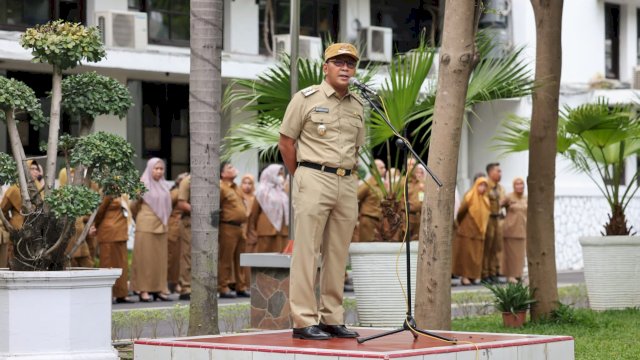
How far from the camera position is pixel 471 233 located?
24156 mm

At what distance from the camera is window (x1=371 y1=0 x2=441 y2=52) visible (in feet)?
101

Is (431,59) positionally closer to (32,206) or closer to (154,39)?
(32,206)

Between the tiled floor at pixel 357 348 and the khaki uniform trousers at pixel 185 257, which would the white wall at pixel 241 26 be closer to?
the khaki uniform trousers at pixel 185 257

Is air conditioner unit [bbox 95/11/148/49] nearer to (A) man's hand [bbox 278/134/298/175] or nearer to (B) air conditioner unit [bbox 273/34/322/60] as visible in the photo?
(B) air conditioner unit [bbox 273/34/322/60]

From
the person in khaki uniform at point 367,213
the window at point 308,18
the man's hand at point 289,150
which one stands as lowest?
the person in khaki uniform at point 367,213

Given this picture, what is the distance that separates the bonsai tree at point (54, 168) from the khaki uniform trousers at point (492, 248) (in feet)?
47.5

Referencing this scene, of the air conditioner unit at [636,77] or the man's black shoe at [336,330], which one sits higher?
the air conditioner unit at [636,77]

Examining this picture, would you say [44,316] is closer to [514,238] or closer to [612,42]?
[514,238]

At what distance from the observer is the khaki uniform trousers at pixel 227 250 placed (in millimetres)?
20828

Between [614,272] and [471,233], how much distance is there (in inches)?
301

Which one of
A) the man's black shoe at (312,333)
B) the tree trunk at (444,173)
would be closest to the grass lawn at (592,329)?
the tree trunk at (444,173)

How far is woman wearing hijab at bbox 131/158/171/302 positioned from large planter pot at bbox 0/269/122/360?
9.57 m

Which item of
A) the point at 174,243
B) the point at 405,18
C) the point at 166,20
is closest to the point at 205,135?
the point at 174,243

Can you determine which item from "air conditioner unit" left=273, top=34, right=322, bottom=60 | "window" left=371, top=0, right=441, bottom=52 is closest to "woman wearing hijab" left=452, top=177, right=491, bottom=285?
"air conditioner unit" left=273, top=34, right=322, bottom=60
